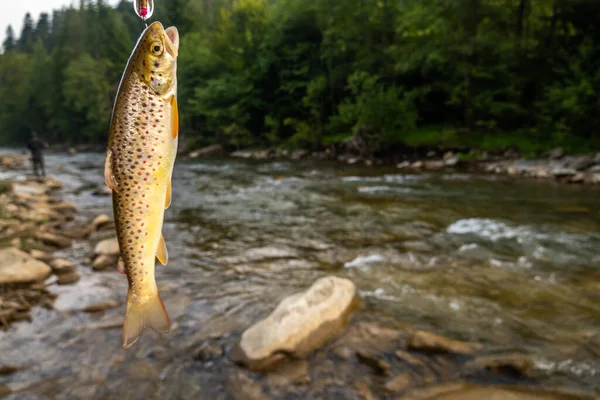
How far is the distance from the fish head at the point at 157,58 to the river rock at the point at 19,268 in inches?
290

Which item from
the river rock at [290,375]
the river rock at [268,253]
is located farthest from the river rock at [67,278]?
the river rock at [290,375]

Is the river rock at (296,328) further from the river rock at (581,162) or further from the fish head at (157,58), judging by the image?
the river rock at (581,162)

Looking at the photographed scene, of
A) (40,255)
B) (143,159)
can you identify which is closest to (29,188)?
(40,255)

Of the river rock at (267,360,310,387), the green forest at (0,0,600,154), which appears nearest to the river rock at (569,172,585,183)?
the green forest at (0,0,600,154)

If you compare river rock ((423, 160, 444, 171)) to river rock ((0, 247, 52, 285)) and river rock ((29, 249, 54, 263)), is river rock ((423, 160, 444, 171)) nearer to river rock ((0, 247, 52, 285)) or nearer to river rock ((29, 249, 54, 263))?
river rock ((29, 249, 54, 263))

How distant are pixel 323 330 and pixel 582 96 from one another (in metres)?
20.5

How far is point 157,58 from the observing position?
1367 mm

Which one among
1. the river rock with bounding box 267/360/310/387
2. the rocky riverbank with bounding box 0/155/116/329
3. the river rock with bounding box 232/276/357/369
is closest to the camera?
the river rock with bounding box 267/360/310/387

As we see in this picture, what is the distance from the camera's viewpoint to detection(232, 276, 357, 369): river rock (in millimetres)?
4934

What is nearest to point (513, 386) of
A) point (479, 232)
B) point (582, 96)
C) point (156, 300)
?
point (156, 300)

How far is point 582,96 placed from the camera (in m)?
19.8

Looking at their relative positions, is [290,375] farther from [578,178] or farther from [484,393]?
[578,178]

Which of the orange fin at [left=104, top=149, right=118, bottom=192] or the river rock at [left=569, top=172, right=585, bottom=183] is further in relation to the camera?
the river rock at [left=569, top=172, right=585, bottom=183]

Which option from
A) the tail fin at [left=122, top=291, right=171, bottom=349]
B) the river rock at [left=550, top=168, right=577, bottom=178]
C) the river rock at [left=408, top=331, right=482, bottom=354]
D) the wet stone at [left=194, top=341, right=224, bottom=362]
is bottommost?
the wet stone at [left=194, top=341, right=224, bottom=362]
